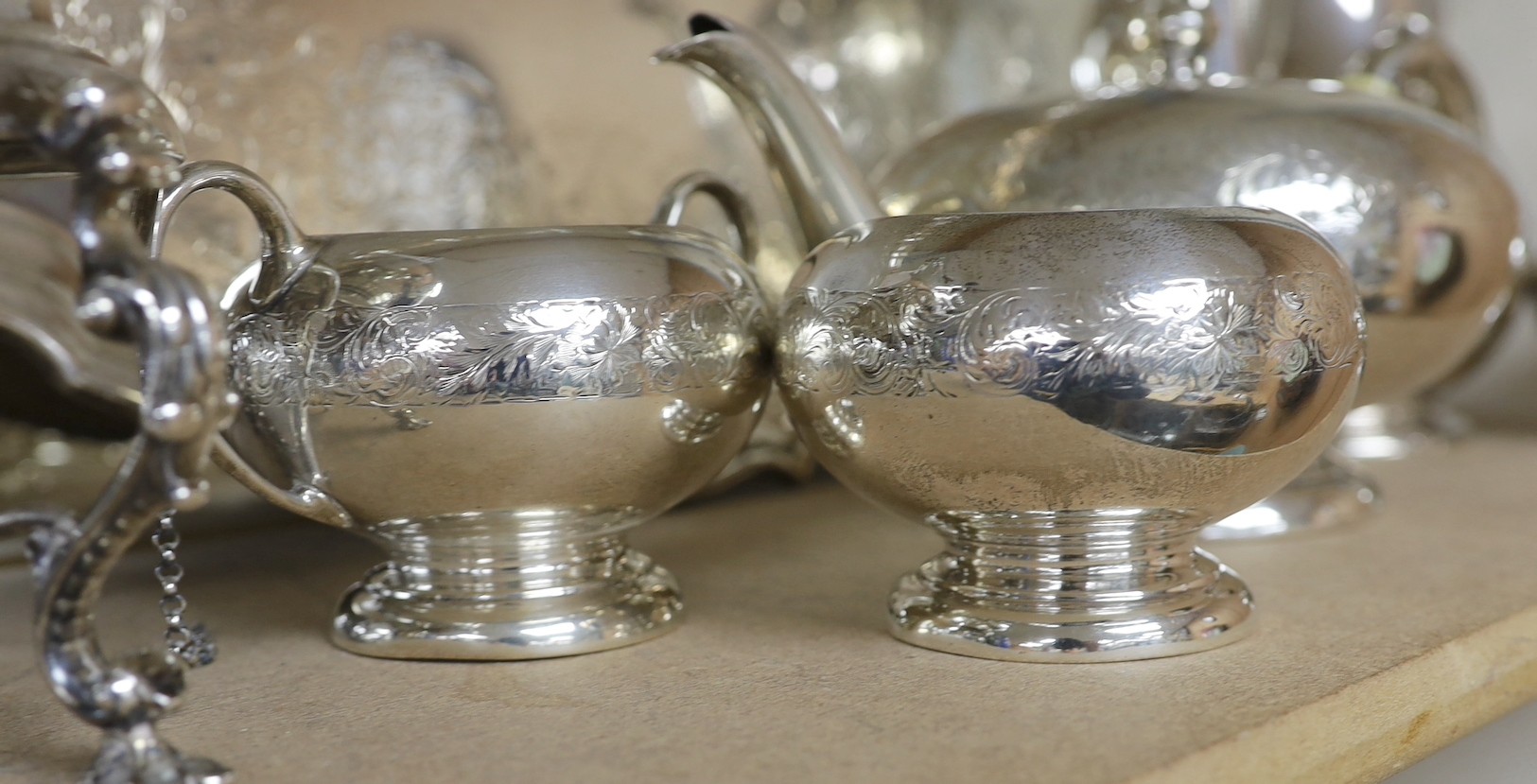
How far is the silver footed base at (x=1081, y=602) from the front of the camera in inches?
20.5

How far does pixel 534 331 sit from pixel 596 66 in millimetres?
425

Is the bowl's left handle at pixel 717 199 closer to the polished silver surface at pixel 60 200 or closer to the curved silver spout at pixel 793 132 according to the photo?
the curved silver spout at pixel 793 132

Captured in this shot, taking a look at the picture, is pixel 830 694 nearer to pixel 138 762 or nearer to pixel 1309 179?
pixel 138 762

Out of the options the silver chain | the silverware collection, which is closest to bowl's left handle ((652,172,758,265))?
the silverware collection

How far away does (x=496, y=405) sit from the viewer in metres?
0.50

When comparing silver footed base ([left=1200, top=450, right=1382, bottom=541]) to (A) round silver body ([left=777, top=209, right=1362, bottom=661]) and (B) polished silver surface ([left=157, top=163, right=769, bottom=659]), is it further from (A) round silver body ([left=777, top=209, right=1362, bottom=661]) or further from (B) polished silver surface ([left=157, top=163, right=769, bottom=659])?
(B) polished silver surface ([left=157, top=163, right=769, bottom=659])

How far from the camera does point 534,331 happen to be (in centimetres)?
50

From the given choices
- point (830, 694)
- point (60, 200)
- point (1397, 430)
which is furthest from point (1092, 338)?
point (1397, 430)

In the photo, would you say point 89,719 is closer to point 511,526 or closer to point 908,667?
point 511,526

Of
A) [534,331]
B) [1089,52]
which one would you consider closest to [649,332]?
[534,331]

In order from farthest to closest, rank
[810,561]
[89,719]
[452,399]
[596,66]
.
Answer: [596,66] → [810,561] → [452,399] → [89,719]

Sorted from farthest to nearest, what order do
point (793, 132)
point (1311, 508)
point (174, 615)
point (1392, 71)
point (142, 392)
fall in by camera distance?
point (1392, 71)
point (1311, 508)
point (793, 132)
point (174, 615)
point (142, 392)

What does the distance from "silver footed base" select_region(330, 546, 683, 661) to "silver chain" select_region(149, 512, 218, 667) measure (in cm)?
8

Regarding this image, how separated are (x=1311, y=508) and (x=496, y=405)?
49 cm
